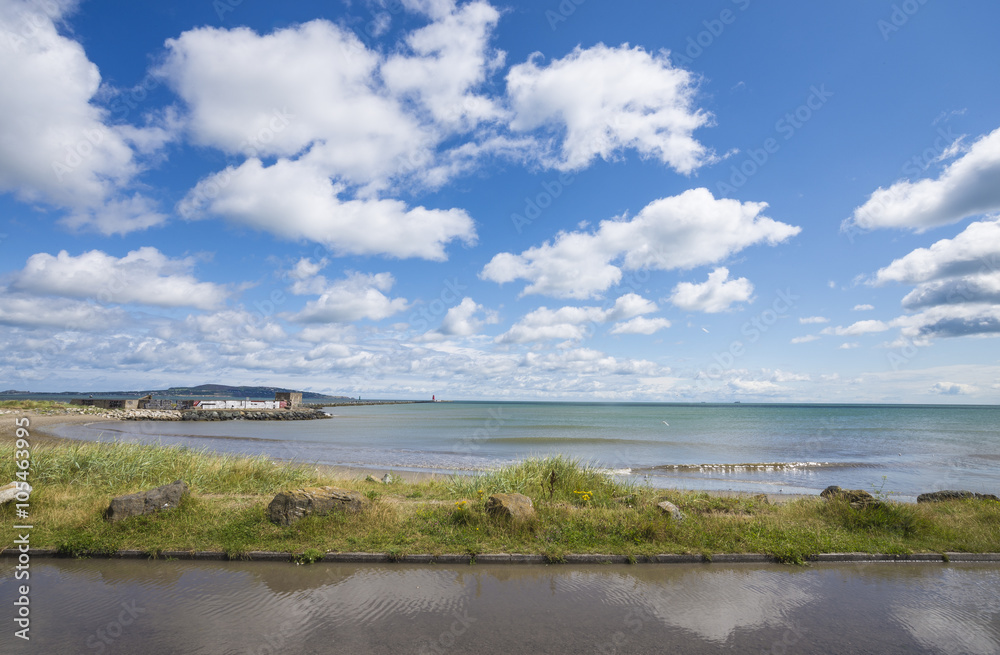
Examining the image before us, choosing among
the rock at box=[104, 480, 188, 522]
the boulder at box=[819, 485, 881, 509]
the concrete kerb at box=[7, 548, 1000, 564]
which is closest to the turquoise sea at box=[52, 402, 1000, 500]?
the boulder at box=[819, 485, 881, 509]

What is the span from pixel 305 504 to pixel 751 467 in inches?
1010

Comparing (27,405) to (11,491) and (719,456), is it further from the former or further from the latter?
(719,456)

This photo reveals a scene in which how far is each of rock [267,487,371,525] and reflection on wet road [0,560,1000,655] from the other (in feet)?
4.48

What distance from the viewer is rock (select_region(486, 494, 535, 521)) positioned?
9422 mm

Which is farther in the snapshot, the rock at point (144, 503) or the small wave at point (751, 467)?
the small wave at point (751, 467)

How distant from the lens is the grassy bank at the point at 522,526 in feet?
28.2

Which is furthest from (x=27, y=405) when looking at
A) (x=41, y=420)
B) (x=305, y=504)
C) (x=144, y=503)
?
(x=305, y=504)

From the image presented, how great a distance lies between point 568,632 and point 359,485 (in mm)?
10013

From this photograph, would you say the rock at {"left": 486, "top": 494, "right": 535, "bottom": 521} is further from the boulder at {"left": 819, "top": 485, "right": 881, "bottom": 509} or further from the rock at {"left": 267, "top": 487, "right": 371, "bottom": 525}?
the boulder at {"left": 819, "top": 485, "right": 881, "bottom": 509}

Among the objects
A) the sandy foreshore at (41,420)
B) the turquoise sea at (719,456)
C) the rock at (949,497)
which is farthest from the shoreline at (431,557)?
the sandy foreshore at (41,420)

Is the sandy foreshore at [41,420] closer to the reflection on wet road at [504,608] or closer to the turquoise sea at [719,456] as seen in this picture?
the turquoise sea at [719,456]

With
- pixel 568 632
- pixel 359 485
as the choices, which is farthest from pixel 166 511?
pixel 568 632

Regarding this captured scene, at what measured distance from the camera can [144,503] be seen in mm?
9625

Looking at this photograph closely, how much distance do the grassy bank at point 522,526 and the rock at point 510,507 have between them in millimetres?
160
